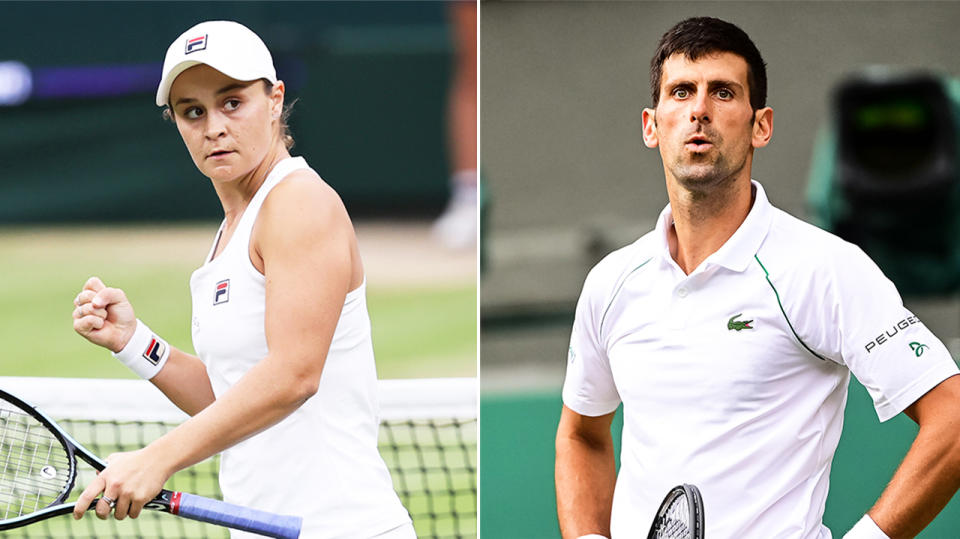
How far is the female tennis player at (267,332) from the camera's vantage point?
192cm

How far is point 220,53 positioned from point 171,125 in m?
7.17

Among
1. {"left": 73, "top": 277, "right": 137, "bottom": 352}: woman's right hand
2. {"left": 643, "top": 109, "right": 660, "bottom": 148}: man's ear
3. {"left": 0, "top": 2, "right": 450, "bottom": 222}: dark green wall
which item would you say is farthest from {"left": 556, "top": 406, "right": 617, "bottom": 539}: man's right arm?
{"left": 0, "top": 2, "right": 450, "bottom": 222}: dark green wall

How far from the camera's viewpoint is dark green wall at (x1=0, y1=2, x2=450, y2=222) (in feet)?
29.7

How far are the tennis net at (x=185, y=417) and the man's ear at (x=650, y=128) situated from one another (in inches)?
42.9

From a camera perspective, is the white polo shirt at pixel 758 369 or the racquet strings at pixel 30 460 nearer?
the white polo shirt at pixel 758 369

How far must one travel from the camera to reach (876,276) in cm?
196

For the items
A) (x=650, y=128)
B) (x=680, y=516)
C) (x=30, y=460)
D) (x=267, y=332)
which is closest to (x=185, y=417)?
(x=30, y=460)

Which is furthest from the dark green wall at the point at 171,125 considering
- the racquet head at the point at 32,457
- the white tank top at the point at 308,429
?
the white tank top at the point at 308,429

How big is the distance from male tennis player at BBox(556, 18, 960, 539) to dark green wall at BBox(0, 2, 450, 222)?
23.0 feet

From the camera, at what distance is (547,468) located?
3.68 meters

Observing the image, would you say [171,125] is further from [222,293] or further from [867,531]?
[867,531]

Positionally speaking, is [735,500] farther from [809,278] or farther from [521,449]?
[521,449]

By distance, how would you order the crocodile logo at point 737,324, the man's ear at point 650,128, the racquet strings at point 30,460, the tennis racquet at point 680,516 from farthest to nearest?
the racquet strings at point 30,460 → the man's ear at point 650,128 → the crocodile logo at point 737,324 → the tennis racquet at point 680,516

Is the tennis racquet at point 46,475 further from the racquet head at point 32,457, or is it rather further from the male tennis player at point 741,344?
the male tennis player at point 741,344
